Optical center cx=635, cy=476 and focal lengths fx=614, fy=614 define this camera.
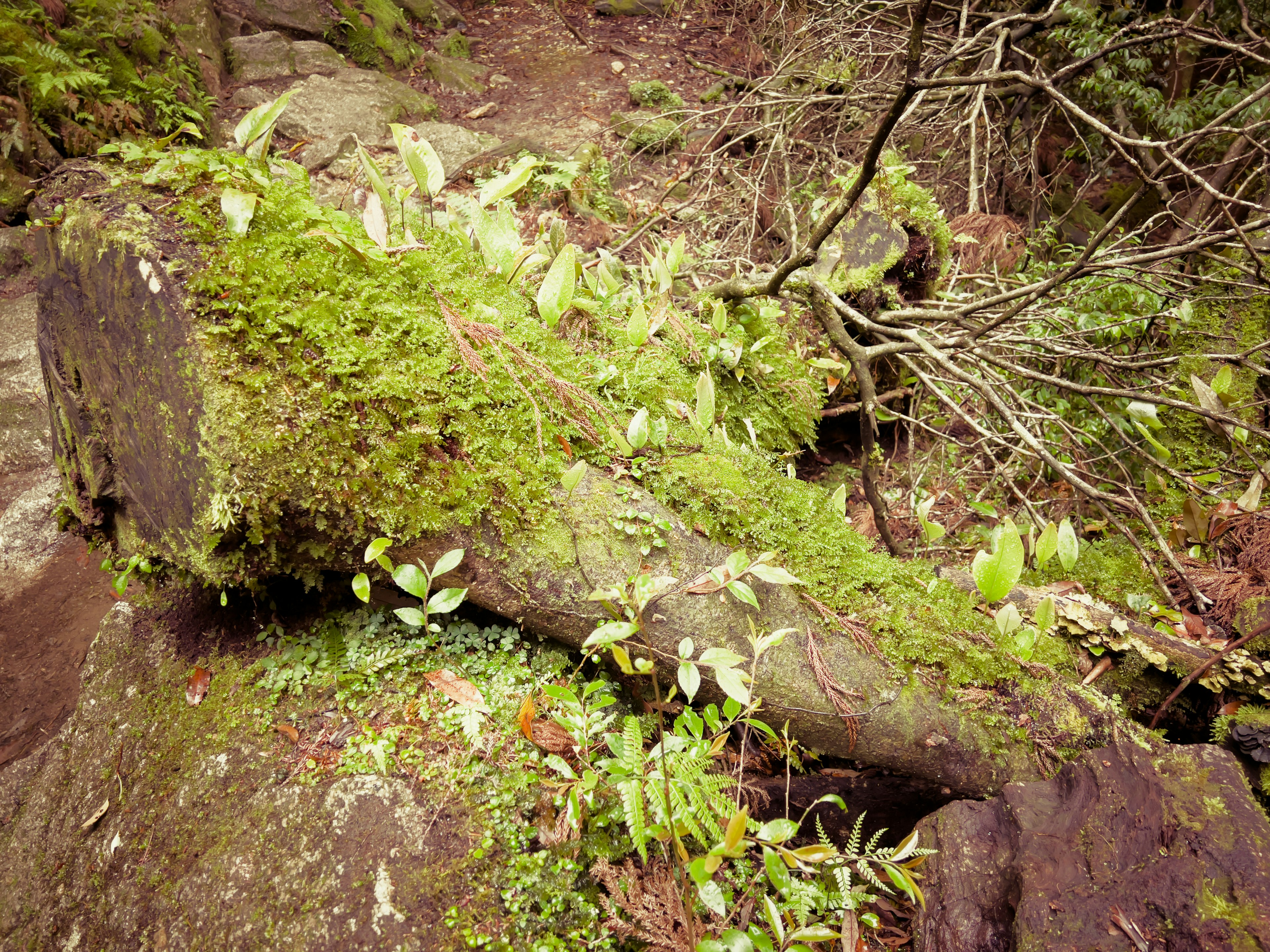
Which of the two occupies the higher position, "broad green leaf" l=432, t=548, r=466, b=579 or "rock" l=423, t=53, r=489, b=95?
"rock" l=423, t=53, r=489, b=95

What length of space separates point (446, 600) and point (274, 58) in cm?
925

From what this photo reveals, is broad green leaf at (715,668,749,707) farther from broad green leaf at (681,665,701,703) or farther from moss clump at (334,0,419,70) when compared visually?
moss clump at (334,0,419,70)

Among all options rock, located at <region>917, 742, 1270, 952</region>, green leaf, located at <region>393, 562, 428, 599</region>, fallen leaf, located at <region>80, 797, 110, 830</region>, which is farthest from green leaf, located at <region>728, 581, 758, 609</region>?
fallen leaf, located at <region>80, 797, 110, 830</region>

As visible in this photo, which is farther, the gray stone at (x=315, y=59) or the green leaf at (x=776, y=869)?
the gray stone at (x=315, y=59)

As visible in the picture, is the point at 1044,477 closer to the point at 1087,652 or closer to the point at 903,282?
the point at 903,282

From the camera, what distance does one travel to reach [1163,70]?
5.61 metres

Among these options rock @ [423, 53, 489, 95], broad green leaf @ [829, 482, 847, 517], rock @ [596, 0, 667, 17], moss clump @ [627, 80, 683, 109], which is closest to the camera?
broad green leaf @ [829, 482, 847, 517]

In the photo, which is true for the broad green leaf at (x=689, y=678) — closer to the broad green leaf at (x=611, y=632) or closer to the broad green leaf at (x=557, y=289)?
the broad green leaf at (x=611, y=632)

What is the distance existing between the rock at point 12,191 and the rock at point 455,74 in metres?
5.28

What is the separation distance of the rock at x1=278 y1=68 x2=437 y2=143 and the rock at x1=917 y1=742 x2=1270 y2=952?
7.76 meters

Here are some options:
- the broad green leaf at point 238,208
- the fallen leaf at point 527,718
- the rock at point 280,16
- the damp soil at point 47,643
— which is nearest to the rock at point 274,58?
the rock at point 280,16

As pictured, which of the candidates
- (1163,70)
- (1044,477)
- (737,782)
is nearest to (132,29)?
(737,782)

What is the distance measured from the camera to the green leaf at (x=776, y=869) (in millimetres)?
1473

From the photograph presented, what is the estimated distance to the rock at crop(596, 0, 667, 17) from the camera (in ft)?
35.4
